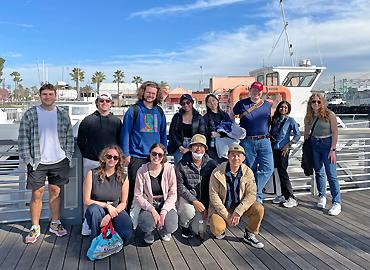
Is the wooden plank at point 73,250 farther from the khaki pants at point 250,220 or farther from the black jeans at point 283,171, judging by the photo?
the black jeans at point 283,171

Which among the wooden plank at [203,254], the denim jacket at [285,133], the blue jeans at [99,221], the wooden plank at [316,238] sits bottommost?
the wooden plank at [316,238]

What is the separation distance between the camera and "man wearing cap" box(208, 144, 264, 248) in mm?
3455

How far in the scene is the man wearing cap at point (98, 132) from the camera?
3707mm

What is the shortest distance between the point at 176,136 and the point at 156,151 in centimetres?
59

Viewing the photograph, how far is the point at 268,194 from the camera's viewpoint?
5.03 metres

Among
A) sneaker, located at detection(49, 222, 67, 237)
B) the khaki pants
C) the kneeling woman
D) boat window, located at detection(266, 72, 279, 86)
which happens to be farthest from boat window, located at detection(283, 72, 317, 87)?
sneaker, located at detection(49, 222, 67, 237)

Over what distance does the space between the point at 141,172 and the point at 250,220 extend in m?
1.21

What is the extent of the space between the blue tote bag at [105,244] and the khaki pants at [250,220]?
3.04 feet

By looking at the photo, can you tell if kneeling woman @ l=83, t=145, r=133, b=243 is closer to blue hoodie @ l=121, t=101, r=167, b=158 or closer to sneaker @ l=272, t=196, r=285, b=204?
blue hoodie @ l=121, t=101, r=167, b=158

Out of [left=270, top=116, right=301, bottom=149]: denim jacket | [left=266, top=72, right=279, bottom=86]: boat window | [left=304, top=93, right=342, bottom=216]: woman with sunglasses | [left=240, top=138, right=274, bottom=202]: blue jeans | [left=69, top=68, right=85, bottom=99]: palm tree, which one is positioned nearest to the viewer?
[left=240, top=138, right=274, bottom=202]: blue jeans

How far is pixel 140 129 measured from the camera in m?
3.71

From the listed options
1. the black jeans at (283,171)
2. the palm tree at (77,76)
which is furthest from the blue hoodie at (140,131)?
the palm tree at (77,76)

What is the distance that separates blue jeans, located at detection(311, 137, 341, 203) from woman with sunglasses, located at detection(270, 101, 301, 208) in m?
0.28

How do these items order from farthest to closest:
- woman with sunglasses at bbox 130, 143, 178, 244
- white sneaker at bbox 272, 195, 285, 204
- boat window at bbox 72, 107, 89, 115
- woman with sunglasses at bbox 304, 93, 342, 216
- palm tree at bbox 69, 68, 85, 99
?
palm tree at bbox 69, 68, 85, 99
boat window at bbox 72, 107, 89, 115
white sneaker at bbox 272, 195, 285, 204
woman with sunglasses at bbox 304, 93, 342, 216
woman with sunglasses at bbox 130, 143, 178, 244
